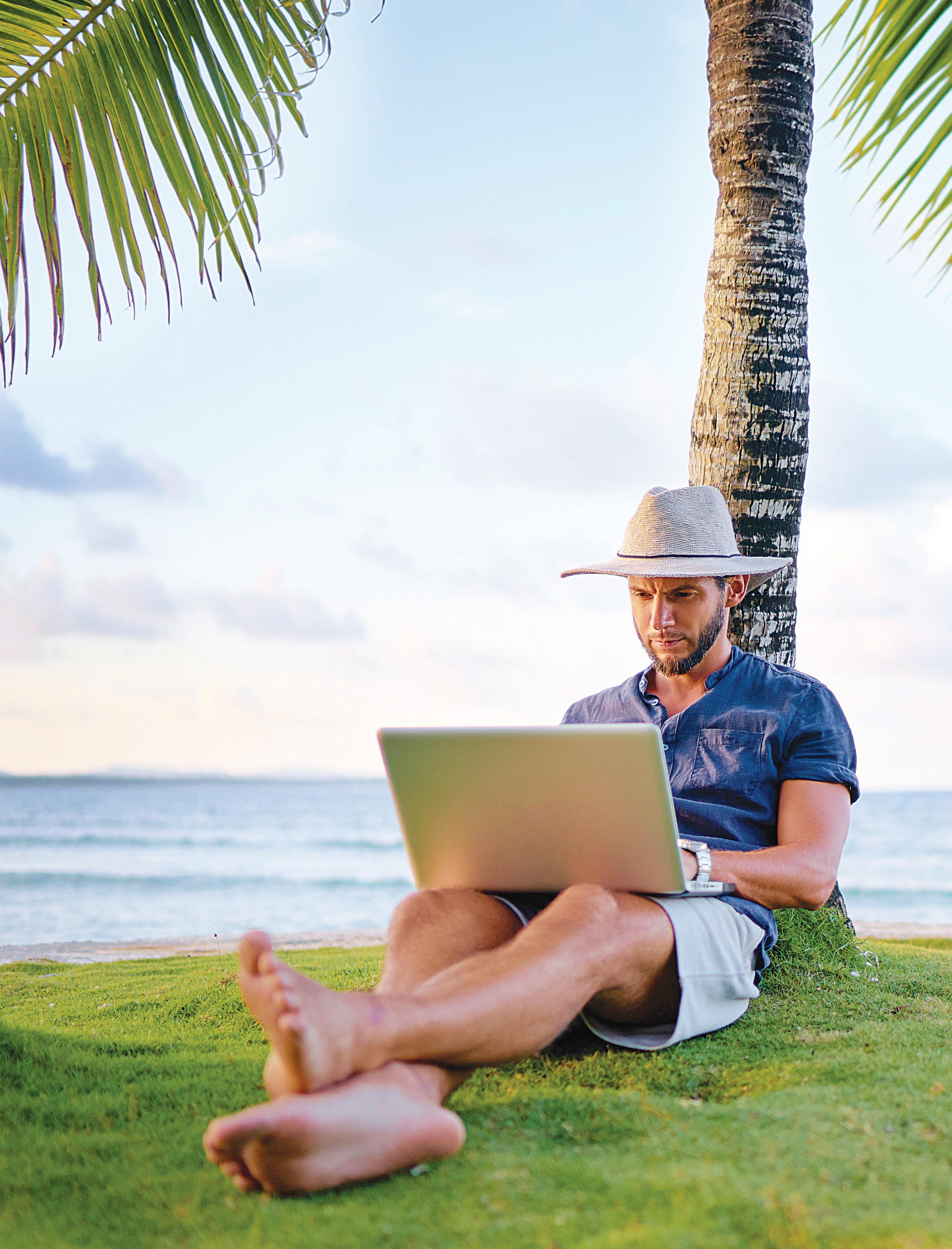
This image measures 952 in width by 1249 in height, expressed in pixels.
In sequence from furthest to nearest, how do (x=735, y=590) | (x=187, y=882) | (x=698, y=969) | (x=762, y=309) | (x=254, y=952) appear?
(x=187, y=882) < (x=762, y=309) < (x=735, y=590) < (x=698, y=969) < (x=254, y=952)

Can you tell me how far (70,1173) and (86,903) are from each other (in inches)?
690

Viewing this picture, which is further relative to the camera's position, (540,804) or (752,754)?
(752,754)

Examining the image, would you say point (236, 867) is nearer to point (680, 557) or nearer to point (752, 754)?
point (680, 557)

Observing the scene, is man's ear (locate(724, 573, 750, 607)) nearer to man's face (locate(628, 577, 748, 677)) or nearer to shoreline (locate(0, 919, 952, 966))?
man's face (locate(628, 577, 748, 677))

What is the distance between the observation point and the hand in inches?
99.7

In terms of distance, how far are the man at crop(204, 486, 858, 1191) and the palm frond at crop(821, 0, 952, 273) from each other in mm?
1171

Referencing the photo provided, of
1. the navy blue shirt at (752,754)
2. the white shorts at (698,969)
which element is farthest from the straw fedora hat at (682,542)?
the white shorts at (698,969)

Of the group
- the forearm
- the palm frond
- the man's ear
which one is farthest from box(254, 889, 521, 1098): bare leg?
the palm frond

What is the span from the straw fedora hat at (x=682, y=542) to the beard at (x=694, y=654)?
0.15m

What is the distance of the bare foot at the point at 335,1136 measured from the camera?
159cm

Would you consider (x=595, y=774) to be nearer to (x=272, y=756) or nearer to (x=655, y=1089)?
(x=655, y=1089)

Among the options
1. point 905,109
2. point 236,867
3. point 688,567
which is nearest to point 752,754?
point 688,567

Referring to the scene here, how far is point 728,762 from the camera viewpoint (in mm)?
2943

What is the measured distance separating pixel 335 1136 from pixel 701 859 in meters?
1.25
